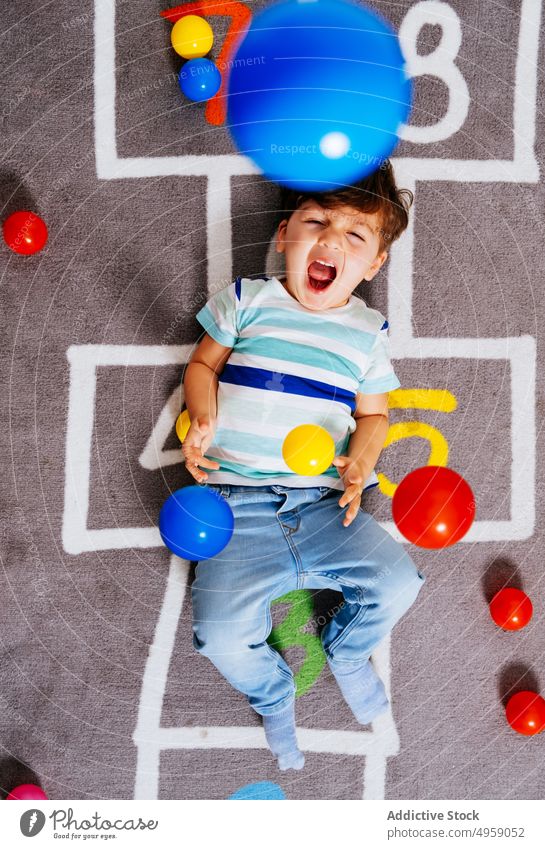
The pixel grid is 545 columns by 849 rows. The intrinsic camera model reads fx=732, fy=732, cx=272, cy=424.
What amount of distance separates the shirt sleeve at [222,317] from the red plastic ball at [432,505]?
0.35 meters

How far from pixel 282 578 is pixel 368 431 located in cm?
26

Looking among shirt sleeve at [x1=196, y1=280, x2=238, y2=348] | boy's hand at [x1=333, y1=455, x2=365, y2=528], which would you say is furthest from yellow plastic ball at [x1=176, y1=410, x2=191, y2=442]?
boy's hand at [x1=333, y1=455, x2=365, y2=528]

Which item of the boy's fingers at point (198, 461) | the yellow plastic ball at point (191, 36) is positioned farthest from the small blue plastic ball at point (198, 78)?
the boy's fingers at point (198, 461)

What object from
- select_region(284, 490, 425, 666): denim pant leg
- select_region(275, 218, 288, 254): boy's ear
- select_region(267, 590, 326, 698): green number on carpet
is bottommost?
select_region(267, 590, 326, 698): green number on carpet

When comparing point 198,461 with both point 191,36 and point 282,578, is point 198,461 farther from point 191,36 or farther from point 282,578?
point 191,36

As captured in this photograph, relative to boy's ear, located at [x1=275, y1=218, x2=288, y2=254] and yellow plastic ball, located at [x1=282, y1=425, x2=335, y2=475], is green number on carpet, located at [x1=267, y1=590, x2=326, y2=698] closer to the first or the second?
yellow plastic ball, located at [x1=282, y1=425, x2=335, y2=475]

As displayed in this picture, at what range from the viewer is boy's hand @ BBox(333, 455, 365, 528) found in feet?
3.39

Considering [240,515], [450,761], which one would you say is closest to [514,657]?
[450,761]

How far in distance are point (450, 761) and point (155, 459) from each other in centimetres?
69

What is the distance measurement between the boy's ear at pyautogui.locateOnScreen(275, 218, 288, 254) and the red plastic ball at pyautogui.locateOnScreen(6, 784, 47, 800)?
931mm

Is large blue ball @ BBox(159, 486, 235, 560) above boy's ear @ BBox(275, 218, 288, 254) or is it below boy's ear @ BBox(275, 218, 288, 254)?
below

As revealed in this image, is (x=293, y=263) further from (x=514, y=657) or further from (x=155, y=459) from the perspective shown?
(x=514, y=657)

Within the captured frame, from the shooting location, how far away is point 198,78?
114 cm
